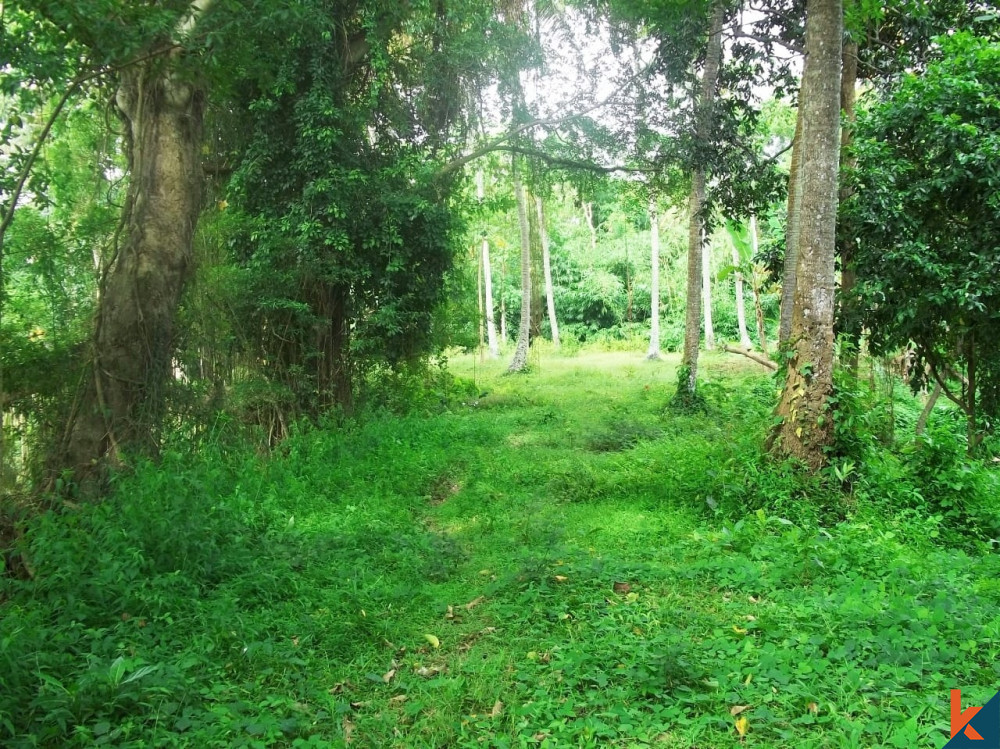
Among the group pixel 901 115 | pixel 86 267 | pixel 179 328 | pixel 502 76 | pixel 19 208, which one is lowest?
pixel 179 328

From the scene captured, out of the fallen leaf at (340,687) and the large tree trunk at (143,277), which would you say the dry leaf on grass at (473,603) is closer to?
the fallen leaf at (340,687)

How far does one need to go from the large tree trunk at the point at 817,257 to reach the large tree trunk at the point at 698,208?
4983mm

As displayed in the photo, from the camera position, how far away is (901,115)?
8211 millimetres

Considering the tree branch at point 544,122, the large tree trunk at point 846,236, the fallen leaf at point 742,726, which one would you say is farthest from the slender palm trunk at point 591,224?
the fallen leaf at point 742,726

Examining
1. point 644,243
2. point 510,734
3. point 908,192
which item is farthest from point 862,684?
point 644,243

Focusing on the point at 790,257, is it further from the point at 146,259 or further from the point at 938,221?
the point at 146,259

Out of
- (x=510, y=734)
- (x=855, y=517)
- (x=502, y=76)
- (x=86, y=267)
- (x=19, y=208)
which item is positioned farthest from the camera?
(x=502, y=76)

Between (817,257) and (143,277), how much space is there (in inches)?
250

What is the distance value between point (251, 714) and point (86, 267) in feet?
16.8

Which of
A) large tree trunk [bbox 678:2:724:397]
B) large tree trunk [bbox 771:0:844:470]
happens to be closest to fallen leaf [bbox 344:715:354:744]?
large tree trunk [bbox 771:0:844:470]

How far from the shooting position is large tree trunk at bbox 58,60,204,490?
633 cm

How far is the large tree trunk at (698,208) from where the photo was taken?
1151 cm

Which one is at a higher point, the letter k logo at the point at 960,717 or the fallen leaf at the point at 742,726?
the letter k logo at the point at 960,717

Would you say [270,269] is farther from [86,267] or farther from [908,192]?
[908,192]
